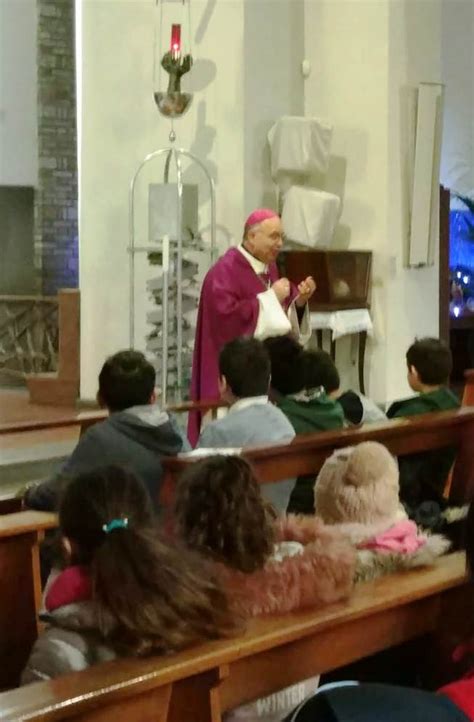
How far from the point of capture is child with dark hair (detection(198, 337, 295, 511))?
10.8ft

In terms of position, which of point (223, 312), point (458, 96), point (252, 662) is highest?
point (458, 96)

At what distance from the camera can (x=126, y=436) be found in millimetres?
3006

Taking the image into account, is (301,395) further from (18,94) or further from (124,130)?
(18,94)

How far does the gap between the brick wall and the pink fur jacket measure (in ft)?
26.1

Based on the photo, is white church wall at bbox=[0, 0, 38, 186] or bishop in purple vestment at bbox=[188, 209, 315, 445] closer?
bishop in purple vestment at bbox=[188, 209, 315, 445]

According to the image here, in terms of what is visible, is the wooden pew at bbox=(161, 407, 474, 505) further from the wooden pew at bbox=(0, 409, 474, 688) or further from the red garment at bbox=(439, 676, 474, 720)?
the red garment at bbox=(439, 676, 474, 720)

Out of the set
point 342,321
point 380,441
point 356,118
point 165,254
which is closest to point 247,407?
point 380,441

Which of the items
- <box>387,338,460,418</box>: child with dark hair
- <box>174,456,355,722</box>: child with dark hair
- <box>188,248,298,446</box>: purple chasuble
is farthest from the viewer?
<box>188,248,298,446</box>: purple chasuble

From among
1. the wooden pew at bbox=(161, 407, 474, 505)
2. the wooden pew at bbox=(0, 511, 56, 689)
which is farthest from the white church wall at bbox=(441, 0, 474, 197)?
the wooden pew at bbox=(0, 511, 56, 689)

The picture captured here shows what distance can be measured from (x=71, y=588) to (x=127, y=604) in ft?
0.71

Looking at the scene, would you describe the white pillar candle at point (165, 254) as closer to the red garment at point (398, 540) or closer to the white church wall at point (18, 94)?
the red garment at point (398, 540)

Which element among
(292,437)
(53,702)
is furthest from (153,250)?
(53,702)

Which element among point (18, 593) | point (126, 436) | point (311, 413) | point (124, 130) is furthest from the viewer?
point (124, 130)

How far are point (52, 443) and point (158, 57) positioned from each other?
2.54 meters
